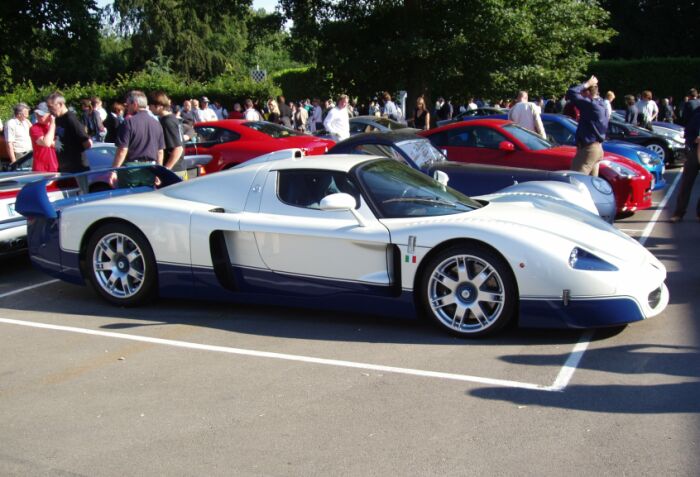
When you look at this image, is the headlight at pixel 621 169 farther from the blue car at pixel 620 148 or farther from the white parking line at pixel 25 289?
the white parking line at pixel 25 289

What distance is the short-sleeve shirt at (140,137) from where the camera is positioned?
919 centimetres

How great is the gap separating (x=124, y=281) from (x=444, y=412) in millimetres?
3437

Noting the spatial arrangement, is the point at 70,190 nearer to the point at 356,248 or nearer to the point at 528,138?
the point at 356,248

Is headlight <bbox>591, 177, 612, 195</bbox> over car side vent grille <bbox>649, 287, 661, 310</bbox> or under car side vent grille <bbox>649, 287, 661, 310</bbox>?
over

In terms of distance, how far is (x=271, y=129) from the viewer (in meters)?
15.4

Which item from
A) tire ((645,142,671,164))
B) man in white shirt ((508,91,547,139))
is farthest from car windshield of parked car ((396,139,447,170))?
tire ((645,142,671,164))

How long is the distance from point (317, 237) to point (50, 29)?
2936cm

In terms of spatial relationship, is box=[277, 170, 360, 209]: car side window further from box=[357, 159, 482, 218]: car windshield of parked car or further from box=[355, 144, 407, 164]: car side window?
box=[355, 144, 407, 164]: car side window

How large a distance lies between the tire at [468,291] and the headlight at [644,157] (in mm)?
7975

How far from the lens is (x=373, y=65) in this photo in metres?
26.2

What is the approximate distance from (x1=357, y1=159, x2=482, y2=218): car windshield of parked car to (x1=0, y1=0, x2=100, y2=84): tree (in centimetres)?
2788

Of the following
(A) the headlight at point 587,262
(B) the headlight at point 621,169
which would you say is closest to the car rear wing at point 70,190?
(A) the headlight at point 587,262

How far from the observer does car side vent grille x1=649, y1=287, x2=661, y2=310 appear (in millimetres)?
5547

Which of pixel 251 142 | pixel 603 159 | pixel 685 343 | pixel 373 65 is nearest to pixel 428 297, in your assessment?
pixel 685 343
